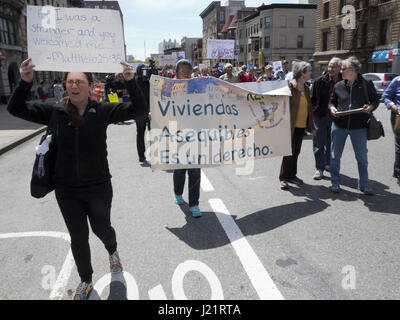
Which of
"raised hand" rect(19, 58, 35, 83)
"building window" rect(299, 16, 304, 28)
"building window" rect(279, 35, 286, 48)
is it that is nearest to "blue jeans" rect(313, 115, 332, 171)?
"raised hand" rect(19, 58, 35, 83)

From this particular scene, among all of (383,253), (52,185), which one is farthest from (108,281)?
(383,253)

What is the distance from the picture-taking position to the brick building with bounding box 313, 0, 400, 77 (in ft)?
101

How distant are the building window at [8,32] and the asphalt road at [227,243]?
1072 inches

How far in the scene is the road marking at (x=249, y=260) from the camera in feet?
9.29

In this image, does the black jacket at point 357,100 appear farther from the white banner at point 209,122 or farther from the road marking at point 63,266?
the road marking at point 63,266

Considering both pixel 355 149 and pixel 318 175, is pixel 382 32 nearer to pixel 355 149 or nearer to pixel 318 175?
pixel 318 175

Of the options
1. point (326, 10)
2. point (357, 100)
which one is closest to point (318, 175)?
point (357, 100)

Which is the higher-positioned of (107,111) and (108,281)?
(107,111)

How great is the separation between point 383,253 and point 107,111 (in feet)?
9.90

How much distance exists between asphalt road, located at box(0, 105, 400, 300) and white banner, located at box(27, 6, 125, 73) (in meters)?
1.93

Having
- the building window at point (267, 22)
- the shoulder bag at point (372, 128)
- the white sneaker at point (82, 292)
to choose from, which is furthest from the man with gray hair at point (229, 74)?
the building window at point (267, 22)

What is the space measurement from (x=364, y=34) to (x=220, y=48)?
81.8 feet
